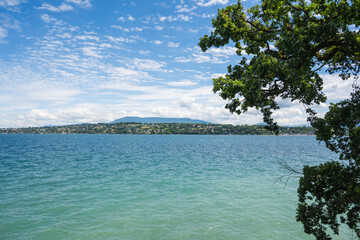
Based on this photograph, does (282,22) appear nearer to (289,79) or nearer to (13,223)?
(289,79)

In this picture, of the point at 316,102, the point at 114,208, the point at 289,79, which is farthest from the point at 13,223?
the point at 316,102

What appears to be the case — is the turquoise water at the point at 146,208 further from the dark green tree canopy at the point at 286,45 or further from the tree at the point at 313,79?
the dark green tree canopy at the point at 286,45

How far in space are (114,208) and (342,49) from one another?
19.8 metres

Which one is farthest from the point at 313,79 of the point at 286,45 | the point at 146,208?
the point at 146,208

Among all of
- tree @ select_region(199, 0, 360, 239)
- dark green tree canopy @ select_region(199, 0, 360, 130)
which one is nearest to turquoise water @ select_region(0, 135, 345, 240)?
tree @ select_region(199, 0, 360, 239)

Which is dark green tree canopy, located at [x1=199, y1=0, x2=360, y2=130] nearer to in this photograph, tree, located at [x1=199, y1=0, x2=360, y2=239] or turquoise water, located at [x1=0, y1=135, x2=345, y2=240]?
tree, located at [x1=199, y1=0, x2=360, y2=239]

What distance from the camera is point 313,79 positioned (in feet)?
35.2

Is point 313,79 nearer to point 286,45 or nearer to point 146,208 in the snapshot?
point 286,45

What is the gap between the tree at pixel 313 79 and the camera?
A: 27.0 ft

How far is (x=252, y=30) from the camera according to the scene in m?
11.0

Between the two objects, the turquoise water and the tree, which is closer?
the tree

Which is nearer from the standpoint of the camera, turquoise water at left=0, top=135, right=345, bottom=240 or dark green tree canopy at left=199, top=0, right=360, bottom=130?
dark green tree canopy at left=199, top=0, right=360, bottom=130

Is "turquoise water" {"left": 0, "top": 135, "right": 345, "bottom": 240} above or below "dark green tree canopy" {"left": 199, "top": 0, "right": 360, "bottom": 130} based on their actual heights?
below

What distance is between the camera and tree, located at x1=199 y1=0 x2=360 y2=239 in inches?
324
